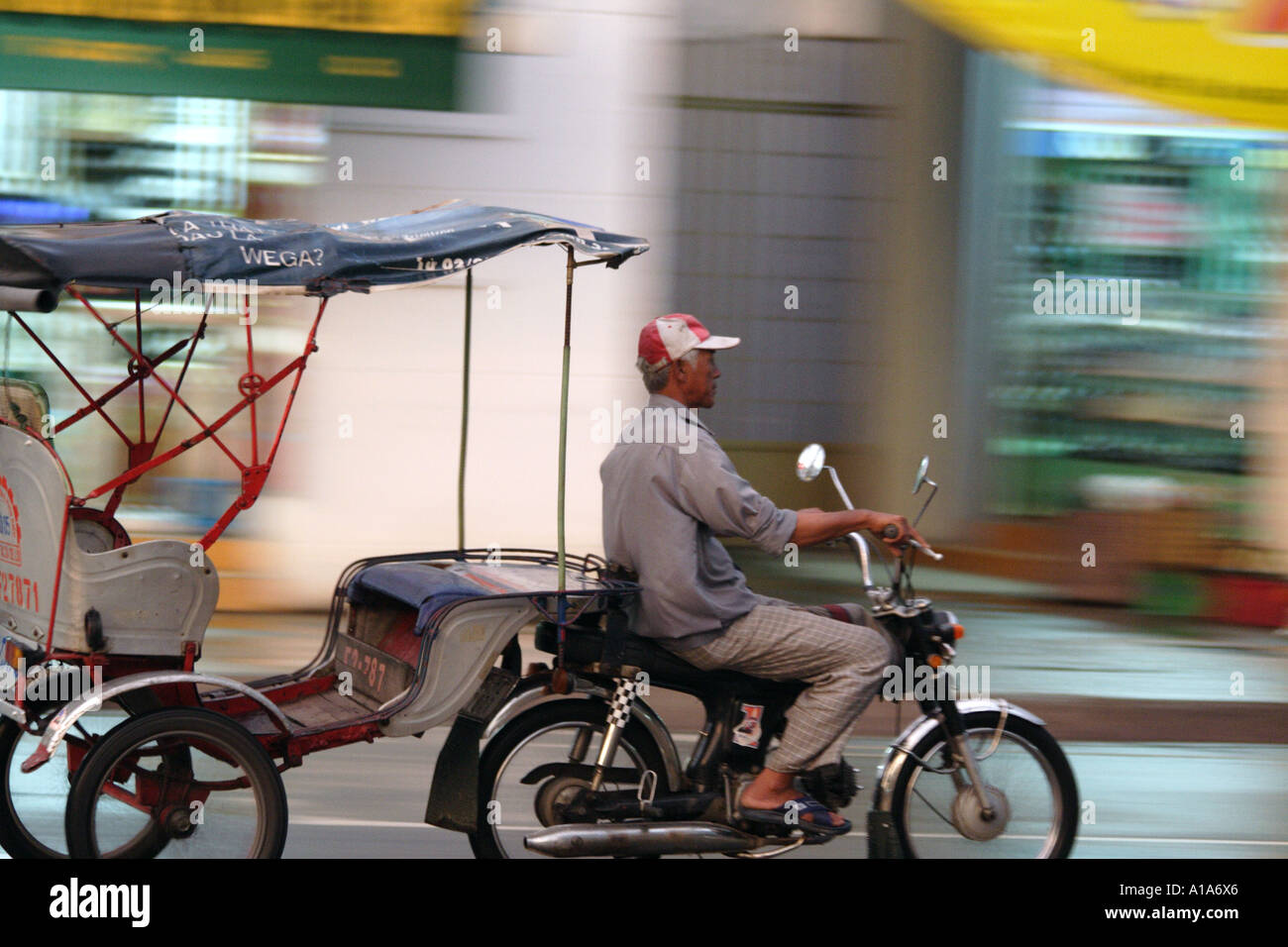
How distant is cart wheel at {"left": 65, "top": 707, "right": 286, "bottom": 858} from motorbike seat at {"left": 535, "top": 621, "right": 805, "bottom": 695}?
34.3 inches

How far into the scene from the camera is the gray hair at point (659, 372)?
4.24 m

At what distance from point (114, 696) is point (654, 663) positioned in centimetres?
149

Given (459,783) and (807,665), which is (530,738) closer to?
(459,783)

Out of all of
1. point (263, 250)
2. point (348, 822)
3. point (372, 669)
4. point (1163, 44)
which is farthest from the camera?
point (1163, 44)

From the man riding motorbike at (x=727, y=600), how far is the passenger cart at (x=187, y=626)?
186mm

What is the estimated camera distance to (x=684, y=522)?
414 centimetres

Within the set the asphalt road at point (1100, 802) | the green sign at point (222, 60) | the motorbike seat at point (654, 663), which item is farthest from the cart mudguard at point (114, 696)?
the green sign at point (222, 60)

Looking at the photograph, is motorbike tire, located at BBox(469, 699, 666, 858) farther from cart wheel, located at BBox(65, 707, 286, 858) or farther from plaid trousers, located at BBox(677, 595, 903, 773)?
cart wheel, located at BBox(65, 707, 286, 858)

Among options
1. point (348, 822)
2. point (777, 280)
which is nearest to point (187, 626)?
point (348, 822)

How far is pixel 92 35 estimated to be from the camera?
8781mm

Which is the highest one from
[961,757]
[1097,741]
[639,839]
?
[961,757]

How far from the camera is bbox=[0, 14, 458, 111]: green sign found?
8.80 meters
